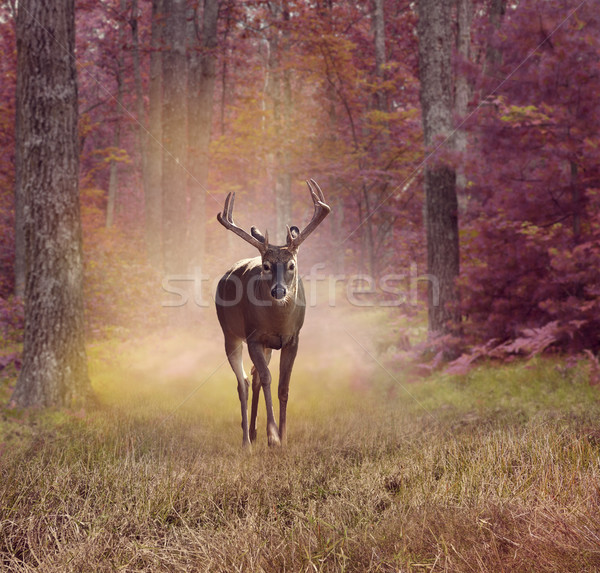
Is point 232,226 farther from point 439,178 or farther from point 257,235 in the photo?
point 439,178

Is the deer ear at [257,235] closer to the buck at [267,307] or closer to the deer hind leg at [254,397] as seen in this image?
the buck at [267,307]

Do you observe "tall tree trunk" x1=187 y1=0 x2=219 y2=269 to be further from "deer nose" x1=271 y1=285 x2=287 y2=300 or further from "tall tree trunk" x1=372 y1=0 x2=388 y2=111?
"deer nose" x1=271 y1=285 x2=287 y2=300

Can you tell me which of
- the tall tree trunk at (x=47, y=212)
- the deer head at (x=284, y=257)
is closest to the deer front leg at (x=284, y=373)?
the deer head at (x=284, y=257)

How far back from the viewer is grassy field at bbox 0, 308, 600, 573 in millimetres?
3238

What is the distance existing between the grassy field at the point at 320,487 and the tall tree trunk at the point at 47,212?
2.02 feet

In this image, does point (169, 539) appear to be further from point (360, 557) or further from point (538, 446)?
point (538, 446)

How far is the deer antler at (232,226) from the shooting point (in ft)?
20.2

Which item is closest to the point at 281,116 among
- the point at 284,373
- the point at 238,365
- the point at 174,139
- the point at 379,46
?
the point at 379,46

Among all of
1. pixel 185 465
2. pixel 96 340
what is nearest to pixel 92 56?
pixel 96 340

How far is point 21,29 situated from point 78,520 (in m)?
7.39

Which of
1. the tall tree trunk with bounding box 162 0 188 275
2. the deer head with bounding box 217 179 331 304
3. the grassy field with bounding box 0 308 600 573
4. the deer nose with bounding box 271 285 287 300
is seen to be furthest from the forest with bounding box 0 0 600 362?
the deer nose with bounding box 271 285 287 300

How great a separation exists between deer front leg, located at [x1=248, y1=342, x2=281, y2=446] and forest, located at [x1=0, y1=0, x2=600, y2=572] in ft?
0.74

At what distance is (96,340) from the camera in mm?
14078

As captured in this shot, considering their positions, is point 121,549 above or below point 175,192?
below
